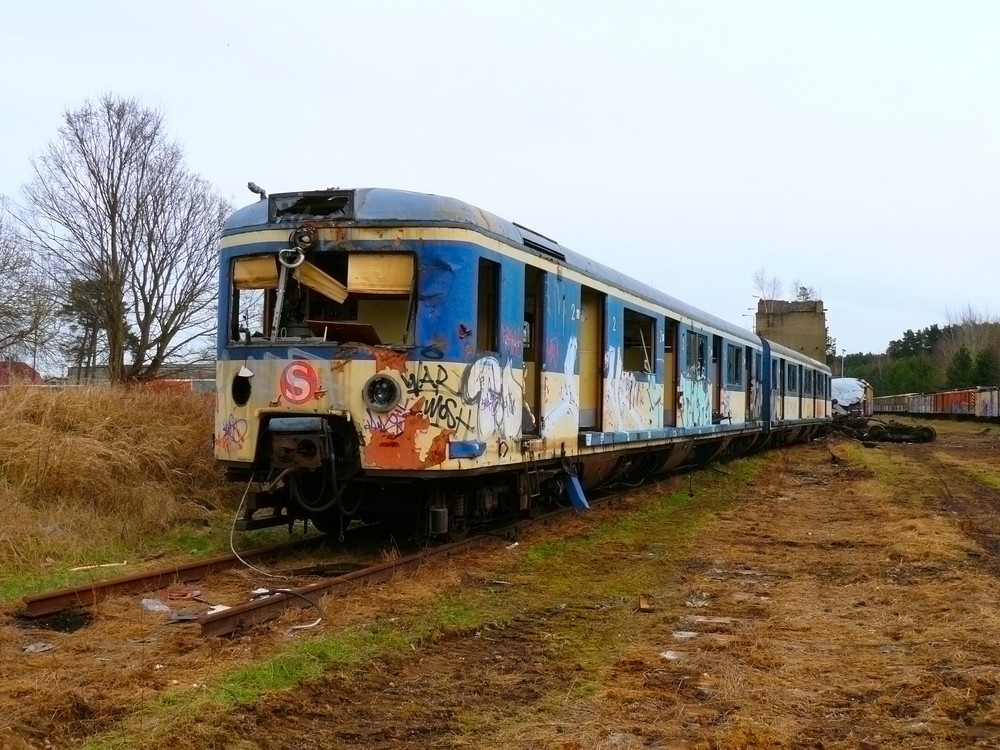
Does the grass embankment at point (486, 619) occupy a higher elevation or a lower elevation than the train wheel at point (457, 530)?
lower

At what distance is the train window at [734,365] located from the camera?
55.6ft

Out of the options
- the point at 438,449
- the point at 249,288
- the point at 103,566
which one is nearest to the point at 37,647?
the point at 103,566

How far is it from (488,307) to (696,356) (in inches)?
279

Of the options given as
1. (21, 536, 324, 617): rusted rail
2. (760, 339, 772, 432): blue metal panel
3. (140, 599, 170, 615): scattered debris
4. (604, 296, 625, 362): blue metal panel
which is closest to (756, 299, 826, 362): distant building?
(760, 339, 772, 432): blue metal panel

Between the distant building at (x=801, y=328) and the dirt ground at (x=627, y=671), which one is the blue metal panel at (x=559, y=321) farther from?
the distant building at (x=801, y=328)

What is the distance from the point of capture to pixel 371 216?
7340 millimetres

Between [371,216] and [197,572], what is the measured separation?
314cm

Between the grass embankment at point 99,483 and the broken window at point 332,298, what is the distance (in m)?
2.19

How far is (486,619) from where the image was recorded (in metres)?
5.94

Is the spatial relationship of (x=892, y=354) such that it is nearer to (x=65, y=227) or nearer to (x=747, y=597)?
(x=65, y=227)

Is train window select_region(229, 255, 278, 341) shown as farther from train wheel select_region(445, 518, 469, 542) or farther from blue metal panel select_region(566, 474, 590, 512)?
blue metal panel select_region(566, 474, 590, 512)

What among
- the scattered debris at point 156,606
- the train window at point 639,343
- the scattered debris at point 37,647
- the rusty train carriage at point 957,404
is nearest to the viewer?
the scattered debris at point 37,647

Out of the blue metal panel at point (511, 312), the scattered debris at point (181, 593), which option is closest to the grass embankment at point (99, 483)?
the scattered debris at point (181, 593)

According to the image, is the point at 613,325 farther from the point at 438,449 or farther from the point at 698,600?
the point at 698,600
